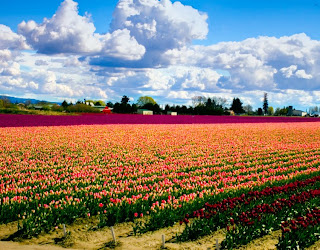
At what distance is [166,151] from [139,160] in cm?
398

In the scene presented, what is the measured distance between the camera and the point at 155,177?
14102 mm

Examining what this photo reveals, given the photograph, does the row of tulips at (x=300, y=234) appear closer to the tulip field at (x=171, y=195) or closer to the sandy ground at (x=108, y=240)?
the tulip field at (x=171, y=195)

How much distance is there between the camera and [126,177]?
14625mm

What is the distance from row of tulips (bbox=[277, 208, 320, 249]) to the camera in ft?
26.1

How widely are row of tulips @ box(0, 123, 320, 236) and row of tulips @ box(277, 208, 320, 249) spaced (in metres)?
2.66

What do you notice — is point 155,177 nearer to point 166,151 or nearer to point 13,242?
point 13,242

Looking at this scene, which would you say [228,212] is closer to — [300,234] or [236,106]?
[300,234]

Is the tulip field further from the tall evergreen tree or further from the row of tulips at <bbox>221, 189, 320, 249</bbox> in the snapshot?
the tall evergreen tree

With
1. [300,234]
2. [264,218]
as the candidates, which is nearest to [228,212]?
[264,218]

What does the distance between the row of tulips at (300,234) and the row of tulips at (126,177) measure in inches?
105

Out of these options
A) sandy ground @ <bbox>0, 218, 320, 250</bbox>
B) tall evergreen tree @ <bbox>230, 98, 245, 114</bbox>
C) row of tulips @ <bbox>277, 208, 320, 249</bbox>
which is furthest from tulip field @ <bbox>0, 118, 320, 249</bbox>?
tall evergreen tree @ <bbox>230, 98, 245, 114</bbox>

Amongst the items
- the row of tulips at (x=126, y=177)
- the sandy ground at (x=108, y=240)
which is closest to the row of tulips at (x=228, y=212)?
the sandy ground at (x=108, y=240)

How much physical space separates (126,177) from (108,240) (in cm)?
594

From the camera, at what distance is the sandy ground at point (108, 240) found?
27.3ft
